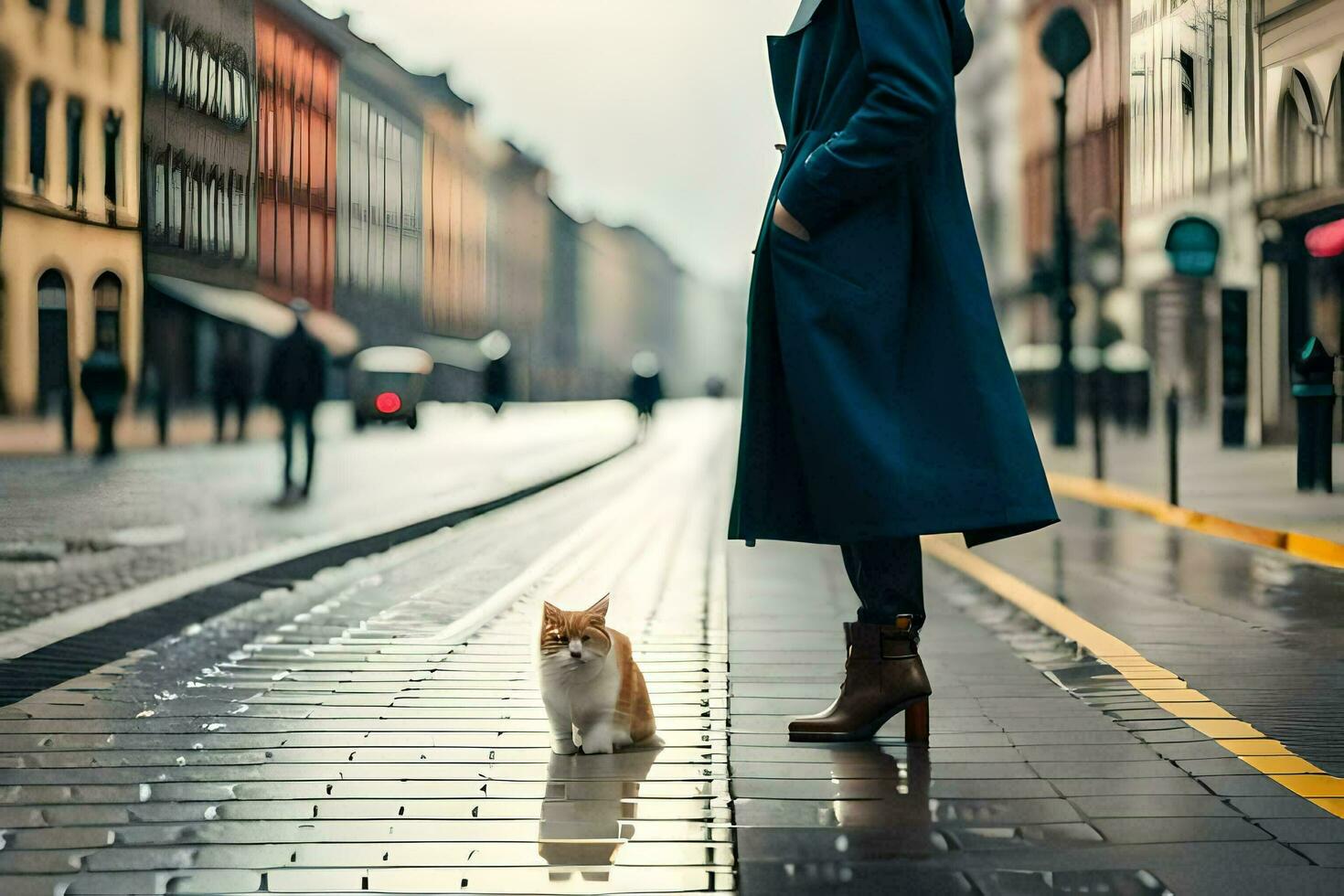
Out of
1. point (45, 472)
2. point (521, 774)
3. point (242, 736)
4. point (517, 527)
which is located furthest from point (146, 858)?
point (517, 527)

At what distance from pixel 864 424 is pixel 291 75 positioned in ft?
18.1

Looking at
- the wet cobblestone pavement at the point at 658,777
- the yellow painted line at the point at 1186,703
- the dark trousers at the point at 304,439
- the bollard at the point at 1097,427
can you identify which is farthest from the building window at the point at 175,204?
the bollard at the point at 1097,427

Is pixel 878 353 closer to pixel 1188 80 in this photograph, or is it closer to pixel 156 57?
pixel 156 57

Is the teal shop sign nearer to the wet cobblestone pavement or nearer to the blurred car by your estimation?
the blurred car

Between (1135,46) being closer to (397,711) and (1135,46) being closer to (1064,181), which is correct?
(397,711)

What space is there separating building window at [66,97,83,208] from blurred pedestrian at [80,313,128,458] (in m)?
0.54

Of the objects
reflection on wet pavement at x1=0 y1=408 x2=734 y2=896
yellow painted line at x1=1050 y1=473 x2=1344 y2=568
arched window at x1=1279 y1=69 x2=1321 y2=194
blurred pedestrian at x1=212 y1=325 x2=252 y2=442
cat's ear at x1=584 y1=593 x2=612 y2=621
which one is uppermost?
arched window at x1=1279 y1=69 x2=1321 y2=194

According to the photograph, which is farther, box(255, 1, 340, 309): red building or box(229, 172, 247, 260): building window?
box(255, 1, 340, 309): red building

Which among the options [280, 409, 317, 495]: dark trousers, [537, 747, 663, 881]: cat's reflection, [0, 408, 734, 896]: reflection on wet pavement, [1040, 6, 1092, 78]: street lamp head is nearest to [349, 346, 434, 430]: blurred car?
[280, 409, 317, 495]: dark trousers

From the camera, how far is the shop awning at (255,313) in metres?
7.31

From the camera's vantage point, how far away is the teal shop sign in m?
11.9

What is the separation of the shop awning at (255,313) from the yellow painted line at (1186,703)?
3.76 m

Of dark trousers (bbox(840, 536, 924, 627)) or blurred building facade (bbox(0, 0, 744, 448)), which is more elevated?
blurred building facade (bbox(0, 0, 744, 448))

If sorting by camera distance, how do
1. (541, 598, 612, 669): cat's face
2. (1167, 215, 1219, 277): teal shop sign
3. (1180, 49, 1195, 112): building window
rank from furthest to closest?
(1167, 215, 1219, 277): teal shop sign, (1180, 49, 1195, 112): building window, (541, 598, 612, 669): cat's face
